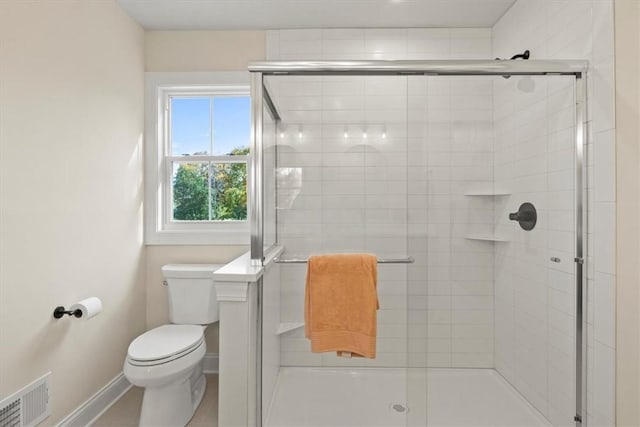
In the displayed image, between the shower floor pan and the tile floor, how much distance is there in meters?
0.56

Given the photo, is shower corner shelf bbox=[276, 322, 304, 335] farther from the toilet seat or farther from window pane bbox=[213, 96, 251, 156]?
window pane bbox=[213, 96, 251, 156]

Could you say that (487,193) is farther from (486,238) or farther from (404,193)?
(404,193)

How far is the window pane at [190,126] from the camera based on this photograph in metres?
2.55

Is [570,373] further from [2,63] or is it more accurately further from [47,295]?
[2,63]

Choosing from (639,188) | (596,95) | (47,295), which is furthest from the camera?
(47,295)

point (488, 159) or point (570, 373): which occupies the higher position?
point (488, 159)

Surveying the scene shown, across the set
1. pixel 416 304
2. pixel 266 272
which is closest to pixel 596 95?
pixel 416 304

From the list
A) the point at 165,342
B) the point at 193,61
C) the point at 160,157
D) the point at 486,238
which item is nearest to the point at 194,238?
the point at 160,157

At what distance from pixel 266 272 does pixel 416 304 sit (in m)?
0.70

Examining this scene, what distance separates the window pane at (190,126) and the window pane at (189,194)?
0.45 ft

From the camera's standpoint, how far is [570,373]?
150 cm

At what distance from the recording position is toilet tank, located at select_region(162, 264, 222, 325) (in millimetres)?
2203

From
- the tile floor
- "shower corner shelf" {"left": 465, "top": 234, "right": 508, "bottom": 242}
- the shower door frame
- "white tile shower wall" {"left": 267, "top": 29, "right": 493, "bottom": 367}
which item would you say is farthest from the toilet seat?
"shower corner shelf" {"left": 465, "top": 234, "right": 508, "bottom": 242}

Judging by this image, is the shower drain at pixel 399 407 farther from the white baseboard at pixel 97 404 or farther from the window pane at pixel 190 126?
the window pane at pixel 190 126
